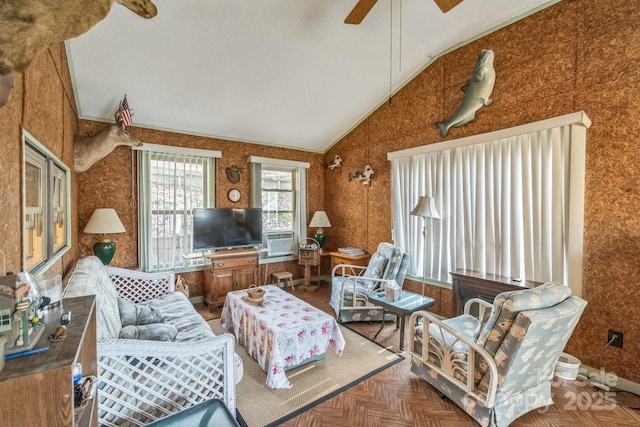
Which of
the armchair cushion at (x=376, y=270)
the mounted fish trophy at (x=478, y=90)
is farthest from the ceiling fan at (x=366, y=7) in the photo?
the armchair cushion at (x=376, y=270)

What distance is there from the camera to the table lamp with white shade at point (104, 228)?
10.7 ft

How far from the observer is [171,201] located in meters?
4.12

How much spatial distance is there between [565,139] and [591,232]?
880mm

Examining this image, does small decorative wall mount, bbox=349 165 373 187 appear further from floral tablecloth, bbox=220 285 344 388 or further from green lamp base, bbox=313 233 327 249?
floral tablecloth, bbox=220 285 344 388

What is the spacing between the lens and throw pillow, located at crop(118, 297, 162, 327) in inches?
91.8

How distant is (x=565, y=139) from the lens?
260 centimetres

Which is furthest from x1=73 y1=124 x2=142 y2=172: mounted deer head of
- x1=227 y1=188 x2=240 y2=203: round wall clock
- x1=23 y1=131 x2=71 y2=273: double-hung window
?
x1=227 y1=188 x2=240 y2=203: round wall clock

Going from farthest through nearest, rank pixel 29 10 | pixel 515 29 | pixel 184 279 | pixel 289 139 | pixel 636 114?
pixel 289 139, pixel 184 279, pixel 515 29, pixel 636 114, pixel 29 10

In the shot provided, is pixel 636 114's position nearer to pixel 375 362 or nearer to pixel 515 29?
pixel 515 29

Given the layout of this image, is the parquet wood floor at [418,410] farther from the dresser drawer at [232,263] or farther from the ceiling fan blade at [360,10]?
the ceiling fan blade at [360,10]

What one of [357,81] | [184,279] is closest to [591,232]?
[357,81]

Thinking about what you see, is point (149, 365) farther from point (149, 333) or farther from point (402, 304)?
point (402, 304)

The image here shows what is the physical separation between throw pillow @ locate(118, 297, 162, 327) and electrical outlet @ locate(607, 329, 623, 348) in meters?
3.92

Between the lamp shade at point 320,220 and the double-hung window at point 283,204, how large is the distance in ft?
0.72
